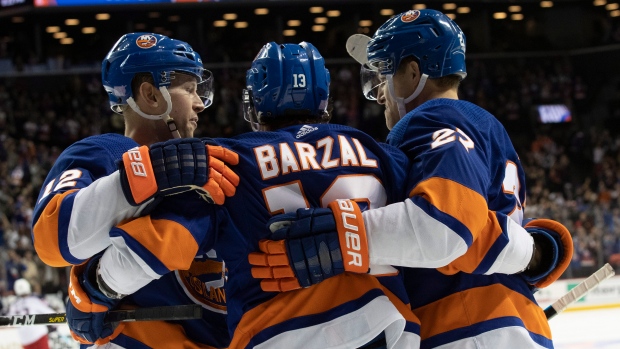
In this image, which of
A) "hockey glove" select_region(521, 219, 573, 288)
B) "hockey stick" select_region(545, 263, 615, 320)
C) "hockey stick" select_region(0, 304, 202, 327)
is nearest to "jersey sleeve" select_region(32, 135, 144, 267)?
"hockey stick" select_region(0, 304, 202, 327)

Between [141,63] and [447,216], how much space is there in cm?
116

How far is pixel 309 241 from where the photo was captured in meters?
1.75

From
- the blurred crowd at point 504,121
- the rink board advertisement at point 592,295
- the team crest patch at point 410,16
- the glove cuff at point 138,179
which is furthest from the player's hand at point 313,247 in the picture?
the blurred crowd at point 504,121

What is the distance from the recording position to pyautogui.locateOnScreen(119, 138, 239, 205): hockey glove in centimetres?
176

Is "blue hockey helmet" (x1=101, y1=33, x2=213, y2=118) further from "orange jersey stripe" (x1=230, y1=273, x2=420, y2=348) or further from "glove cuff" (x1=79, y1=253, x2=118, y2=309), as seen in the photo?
"orange jersey stripe" (x1=230, y1=273, x2=420, y2=348)

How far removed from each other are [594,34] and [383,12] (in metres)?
4.71

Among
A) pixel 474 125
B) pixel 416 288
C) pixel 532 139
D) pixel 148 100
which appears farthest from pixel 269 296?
pixel 532 139

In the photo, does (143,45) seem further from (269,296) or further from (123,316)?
(269,296)

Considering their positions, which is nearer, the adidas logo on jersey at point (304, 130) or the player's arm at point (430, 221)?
the player's arm at point (430, 221)

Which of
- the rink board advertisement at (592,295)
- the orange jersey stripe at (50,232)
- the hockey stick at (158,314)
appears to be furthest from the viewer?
the rink board advertisement at (592,295)

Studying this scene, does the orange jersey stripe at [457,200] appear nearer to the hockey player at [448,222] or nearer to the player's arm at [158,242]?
the hockey player at [448,222]

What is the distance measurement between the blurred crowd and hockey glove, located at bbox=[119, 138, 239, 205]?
6.14 m

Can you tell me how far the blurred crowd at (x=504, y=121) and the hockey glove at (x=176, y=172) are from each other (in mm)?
6141

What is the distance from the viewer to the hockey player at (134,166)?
5.84ft
